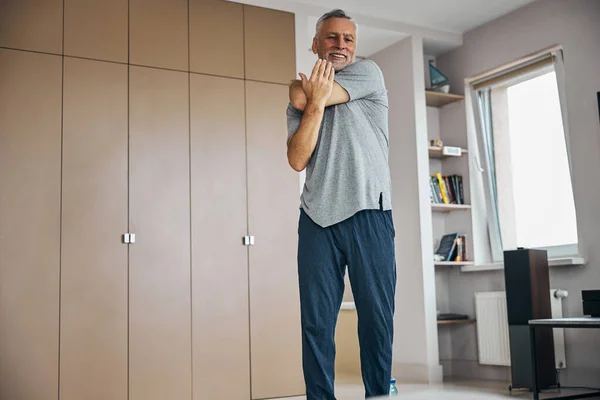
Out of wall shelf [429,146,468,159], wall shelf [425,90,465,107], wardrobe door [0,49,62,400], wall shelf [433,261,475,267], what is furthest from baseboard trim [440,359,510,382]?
wardrobe door [0,49,62,400]

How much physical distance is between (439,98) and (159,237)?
261 centimetres

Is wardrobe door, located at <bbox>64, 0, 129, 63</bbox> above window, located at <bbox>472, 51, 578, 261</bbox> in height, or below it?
above

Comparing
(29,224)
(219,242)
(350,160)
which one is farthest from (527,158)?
(350,160)

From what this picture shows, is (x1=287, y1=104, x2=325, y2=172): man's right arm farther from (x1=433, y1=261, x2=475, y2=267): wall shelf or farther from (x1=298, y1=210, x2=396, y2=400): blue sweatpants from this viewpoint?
(x1=433, y1=261, x2=475, y2=267): wall shelf

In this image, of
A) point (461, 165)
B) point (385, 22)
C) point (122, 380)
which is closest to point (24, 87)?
point (122, 380)

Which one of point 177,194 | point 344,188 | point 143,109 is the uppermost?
point 143,109

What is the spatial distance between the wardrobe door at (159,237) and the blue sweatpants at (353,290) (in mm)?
2602

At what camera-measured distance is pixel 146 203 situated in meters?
4.22

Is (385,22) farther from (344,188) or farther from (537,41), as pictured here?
(344,188)

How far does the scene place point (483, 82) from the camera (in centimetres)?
550

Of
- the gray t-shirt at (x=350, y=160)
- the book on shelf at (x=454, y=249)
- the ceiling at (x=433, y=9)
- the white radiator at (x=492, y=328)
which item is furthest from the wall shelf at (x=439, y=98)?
the gray t-shirt at (x=350, y=160)

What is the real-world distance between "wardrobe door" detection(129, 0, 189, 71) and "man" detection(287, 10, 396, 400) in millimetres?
2778

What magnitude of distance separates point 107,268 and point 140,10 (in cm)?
160

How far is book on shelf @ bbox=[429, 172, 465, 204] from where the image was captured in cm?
546
